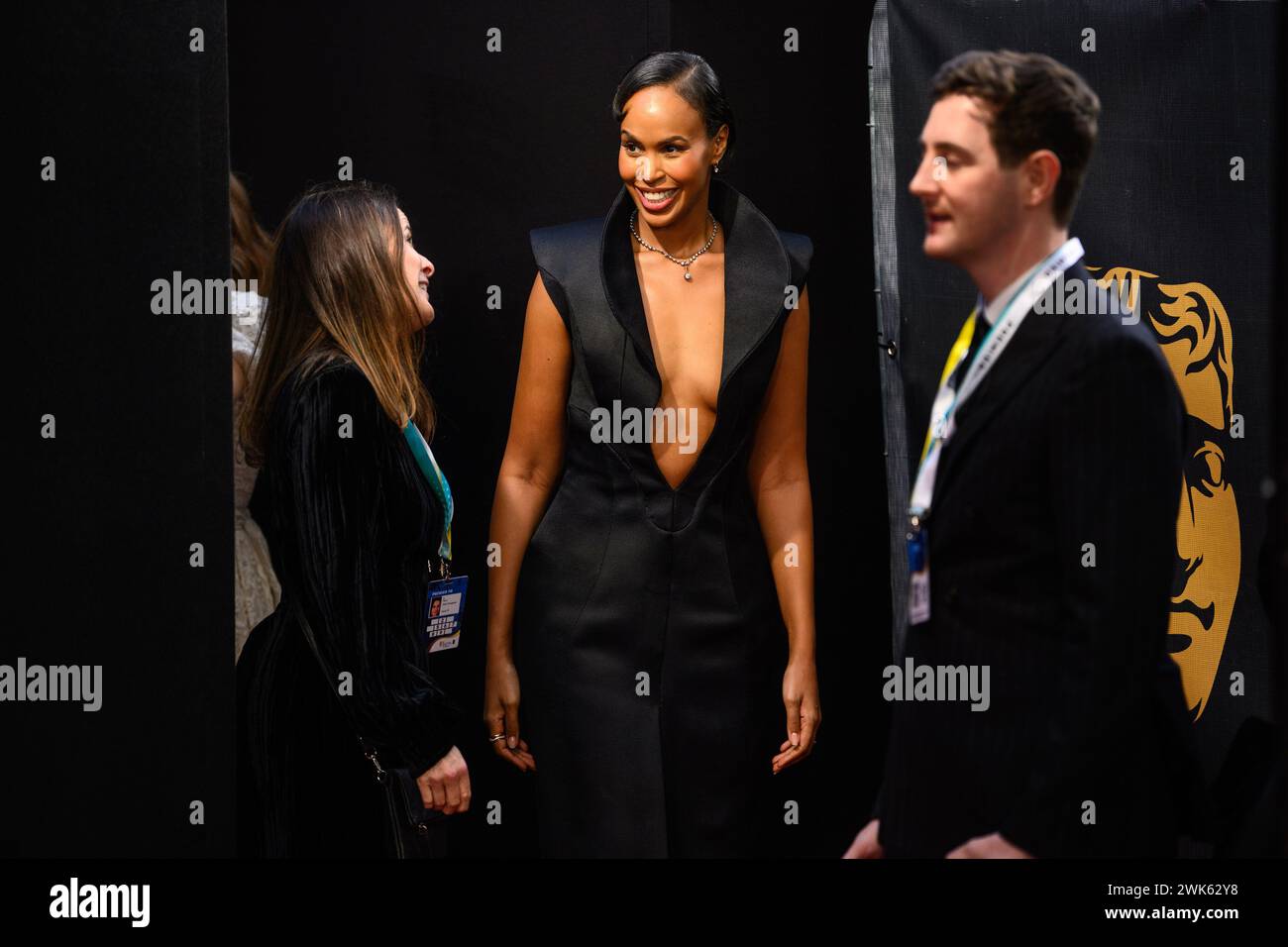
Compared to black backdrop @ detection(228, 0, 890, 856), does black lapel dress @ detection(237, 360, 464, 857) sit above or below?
below

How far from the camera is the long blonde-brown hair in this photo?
3.23 m

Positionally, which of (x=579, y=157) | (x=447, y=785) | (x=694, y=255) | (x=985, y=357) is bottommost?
(x=447, y=785)

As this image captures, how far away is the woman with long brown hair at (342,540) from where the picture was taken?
3170 mm

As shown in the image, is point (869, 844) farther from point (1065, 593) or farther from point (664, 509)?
point (664, 509)

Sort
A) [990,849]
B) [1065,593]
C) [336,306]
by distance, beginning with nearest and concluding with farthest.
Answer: [1065,593], [990,849], [336,306]

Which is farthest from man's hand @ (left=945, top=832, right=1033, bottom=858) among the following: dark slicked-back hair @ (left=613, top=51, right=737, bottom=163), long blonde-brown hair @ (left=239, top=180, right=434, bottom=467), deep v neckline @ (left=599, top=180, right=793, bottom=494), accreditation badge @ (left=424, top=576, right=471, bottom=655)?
dark slicked-back hair @ (left=613, top=51, right=737, bottom=163)

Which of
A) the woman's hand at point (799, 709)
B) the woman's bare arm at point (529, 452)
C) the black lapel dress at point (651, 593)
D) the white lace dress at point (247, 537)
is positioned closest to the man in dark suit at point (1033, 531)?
the woman's hand at point (799, 709)

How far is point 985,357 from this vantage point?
2.91m

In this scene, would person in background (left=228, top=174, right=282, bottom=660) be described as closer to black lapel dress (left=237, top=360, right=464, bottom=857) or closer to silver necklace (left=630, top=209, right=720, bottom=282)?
black lapel dress (left=237, top=360, right=464, bottom=857)

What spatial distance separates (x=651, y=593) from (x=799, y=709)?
0.41 meters

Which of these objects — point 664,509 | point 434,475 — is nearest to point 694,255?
point 664,509

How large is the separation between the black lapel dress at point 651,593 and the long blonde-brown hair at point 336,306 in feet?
1.13

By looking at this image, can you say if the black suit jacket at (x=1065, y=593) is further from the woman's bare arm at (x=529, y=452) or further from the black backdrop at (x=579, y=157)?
the woman's bare arm at (x=529, y=452)
